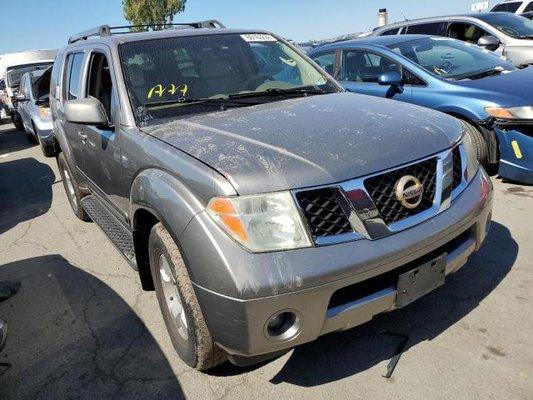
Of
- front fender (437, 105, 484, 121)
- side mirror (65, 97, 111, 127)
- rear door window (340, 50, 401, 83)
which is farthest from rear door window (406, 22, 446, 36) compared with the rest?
side mirror (65, 97, 111, 127)

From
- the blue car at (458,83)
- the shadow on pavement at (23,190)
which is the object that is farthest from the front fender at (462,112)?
the shadow on pavement at (23,190)

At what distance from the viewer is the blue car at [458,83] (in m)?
4.57

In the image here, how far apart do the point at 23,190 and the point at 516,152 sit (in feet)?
22.1

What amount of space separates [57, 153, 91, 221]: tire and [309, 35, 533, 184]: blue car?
Result: 3.52m

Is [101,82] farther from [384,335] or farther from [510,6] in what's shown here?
[510,6]

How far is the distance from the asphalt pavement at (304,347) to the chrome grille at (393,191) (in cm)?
87

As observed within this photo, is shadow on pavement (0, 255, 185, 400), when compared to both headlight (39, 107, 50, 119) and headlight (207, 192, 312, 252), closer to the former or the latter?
headlight (207, 192, 312, 252)

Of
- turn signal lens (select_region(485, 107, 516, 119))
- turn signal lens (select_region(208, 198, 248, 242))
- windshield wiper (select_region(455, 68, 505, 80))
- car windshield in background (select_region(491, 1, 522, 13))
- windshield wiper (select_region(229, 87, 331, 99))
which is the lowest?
car windshield in background (select_region(491, 1, 522, 13))

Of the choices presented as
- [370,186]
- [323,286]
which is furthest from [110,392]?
[370,186]

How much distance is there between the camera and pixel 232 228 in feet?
6.70

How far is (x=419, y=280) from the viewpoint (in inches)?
90.0

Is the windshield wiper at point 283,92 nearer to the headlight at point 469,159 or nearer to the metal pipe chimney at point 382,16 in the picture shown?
the headlight at point 469,159

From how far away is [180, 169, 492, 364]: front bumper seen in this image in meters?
1.96

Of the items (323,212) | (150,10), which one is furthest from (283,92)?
(150,10)
